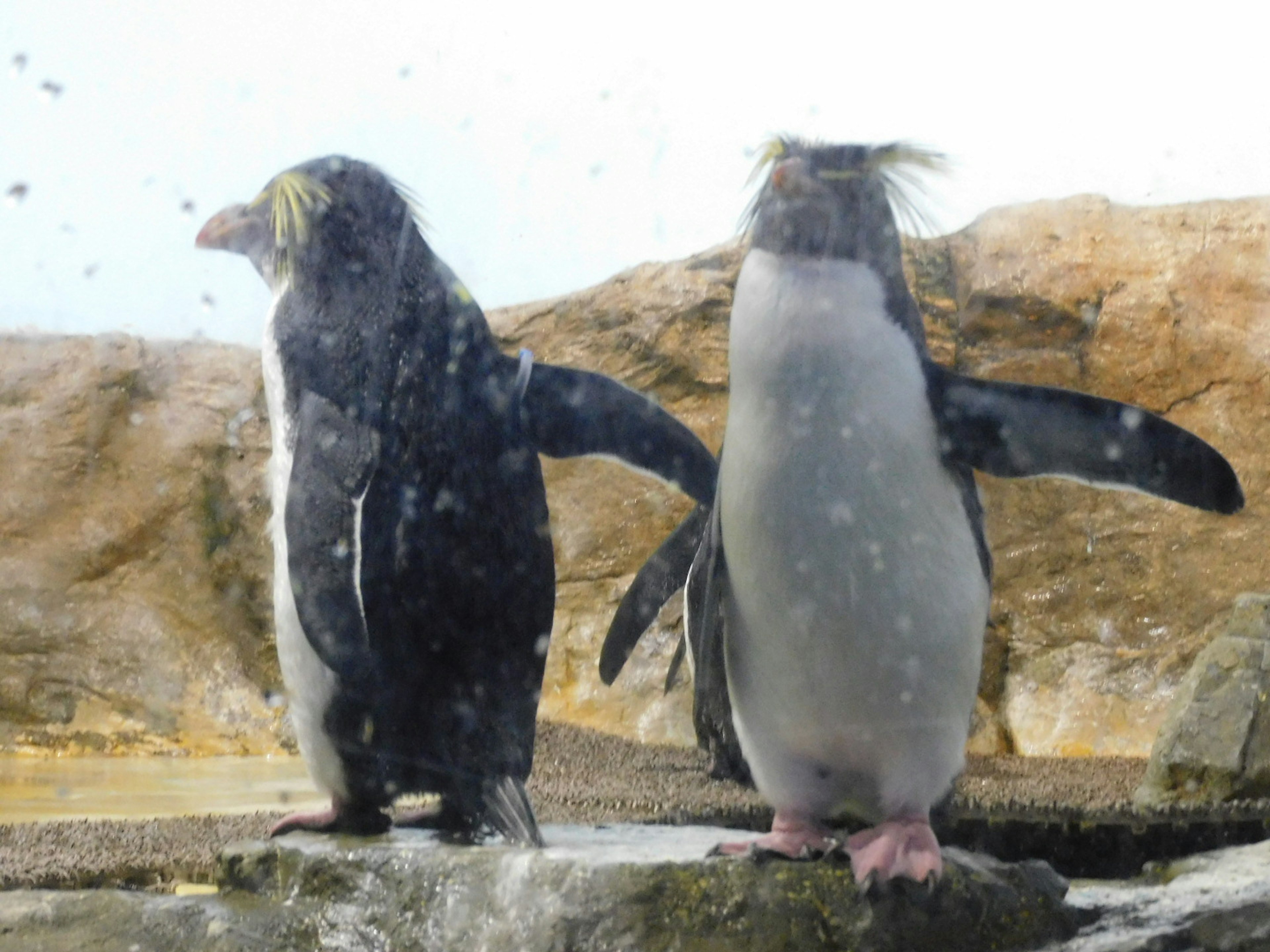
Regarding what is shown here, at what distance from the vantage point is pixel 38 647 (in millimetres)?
3721

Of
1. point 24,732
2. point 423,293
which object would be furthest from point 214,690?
point 423,293

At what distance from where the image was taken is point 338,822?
1866 mm

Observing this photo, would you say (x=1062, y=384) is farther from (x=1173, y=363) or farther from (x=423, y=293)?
(x=423, y=293)

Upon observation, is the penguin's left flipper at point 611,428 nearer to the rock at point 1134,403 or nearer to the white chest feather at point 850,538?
the white chest feather at point 850,538

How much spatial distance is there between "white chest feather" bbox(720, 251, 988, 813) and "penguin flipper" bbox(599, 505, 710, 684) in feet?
1.68

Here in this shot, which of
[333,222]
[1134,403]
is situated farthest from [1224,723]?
[333,222]

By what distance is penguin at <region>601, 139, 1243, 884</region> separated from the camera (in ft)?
5.16

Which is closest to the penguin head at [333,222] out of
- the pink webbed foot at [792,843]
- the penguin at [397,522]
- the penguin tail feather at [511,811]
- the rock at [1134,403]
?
the penguin at [397,522]

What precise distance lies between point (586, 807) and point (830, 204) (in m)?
1.21

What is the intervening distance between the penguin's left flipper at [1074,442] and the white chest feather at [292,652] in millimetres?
981

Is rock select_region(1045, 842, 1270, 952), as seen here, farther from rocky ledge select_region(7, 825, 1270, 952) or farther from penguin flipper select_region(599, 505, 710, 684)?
penguin flipper select_region(599, 505, 710, 684)

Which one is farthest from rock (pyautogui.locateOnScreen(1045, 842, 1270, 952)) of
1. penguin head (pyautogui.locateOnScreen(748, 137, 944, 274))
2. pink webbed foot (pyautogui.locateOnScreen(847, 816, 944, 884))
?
penguin head (pyautogui.locateOnScreen(748, 137, 944, 274))

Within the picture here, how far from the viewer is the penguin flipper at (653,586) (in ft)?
7.12

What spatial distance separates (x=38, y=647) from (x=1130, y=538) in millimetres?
3159
